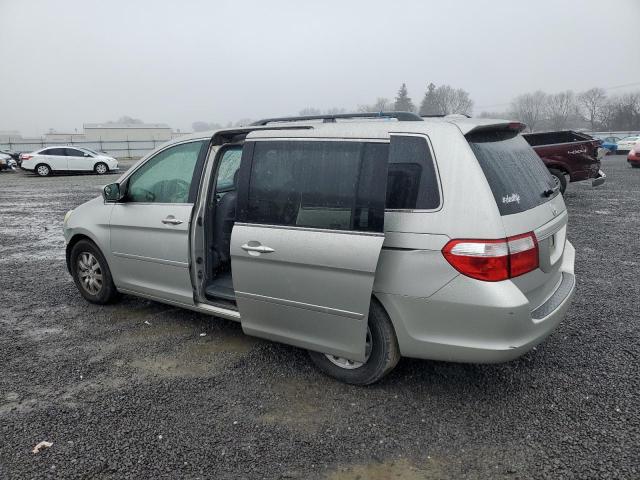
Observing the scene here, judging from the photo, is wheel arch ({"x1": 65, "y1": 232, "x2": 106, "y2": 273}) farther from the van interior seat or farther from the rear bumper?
the rear bumper

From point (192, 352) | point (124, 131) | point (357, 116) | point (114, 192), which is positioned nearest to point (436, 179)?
point (357, 116)

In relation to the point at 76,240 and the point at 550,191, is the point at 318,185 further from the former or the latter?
the point at 76,240

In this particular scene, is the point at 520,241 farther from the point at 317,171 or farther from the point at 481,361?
the point at 317,171

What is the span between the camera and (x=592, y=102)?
263 ft

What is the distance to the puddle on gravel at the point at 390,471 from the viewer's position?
7.94 feet

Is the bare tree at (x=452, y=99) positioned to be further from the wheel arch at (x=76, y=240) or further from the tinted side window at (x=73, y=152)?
the wheel arch at (x=76, y=240)

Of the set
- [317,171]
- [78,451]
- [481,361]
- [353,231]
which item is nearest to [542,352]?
[481,361]

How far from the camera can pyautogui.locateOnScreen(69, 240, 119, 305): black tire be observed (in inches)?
184

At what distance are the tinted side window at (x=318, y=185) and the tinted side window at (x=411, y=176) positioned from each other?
149mm

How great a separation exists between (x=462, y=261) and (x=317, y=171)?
112 cm

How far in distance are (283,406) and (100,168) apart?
25744 mm

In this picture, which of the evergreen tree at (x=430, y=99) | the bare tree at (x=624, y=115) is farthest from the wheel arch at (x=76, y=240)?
the evergreen tree at (x=430, y=99)

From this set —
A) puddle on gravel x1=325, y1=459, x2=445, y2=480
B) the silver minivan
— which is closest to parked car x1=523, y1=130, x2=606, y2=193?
the silver minivan

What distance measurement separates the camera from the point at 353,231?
2.84 m
